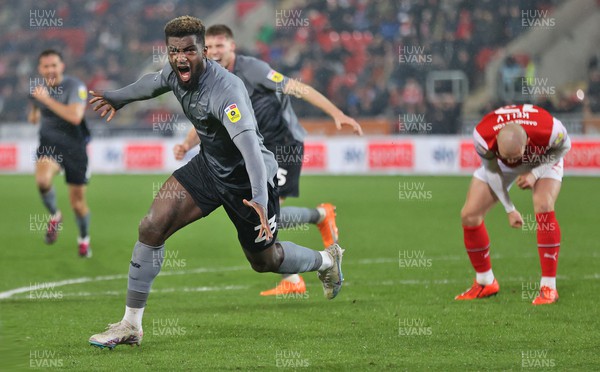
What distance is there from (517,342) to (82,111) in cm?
710

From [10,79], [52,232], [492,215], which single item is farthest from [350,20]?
[52,232]

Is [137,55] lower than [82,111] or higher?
higher

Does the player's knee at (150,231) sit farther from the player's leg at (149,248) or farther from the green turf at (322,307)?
the green turf at (322,307)

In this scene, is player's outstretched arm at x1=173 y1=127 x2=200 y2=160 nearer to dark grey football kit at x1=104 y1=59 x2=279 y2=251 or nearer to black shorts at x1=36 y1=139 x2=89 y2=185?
dark grey football kit at x1=104 y1=59 x2=279 y2=251

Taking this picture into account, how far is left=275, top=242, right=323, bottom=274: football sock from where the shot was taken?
6.92m

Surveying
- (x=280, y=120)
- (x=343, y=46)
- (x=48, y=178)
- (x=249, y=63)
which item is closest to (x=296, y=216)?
(x=280, y=120)

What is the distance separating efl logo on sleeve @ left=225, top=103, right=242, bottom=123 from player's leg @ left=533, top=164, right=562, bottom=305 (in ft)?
10.9

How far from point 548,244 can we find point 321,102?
228 centimetres

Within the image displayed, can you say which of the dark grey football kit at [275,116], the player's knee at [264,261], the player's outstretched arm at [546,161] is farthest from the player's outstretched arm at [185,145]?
the player's outstretched arm at [546,161]

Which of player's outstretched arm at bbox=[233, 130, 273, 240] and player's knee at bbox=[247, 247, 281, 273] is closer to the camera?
player's outstretched arm at bbox=[233, 130, 273, 240]

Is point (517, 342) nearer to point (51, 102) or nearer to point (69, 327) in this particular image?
point (69, 327)

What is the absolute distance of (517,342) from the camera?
6578mm

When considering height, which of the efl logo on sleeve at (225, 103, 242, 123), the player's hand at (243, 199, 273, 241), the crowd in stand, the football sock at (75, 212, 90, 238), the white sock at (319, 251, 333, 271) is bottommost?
the football sock at (75, 212, 90, 238)

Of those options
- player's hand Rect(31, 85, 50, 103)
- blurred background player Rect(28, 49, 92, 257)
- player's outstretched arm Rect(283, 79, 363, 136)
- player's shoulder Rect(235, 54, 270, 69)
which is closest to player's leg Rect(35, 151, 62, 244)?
blurred background player Rect(28, 49, 92, 257)
